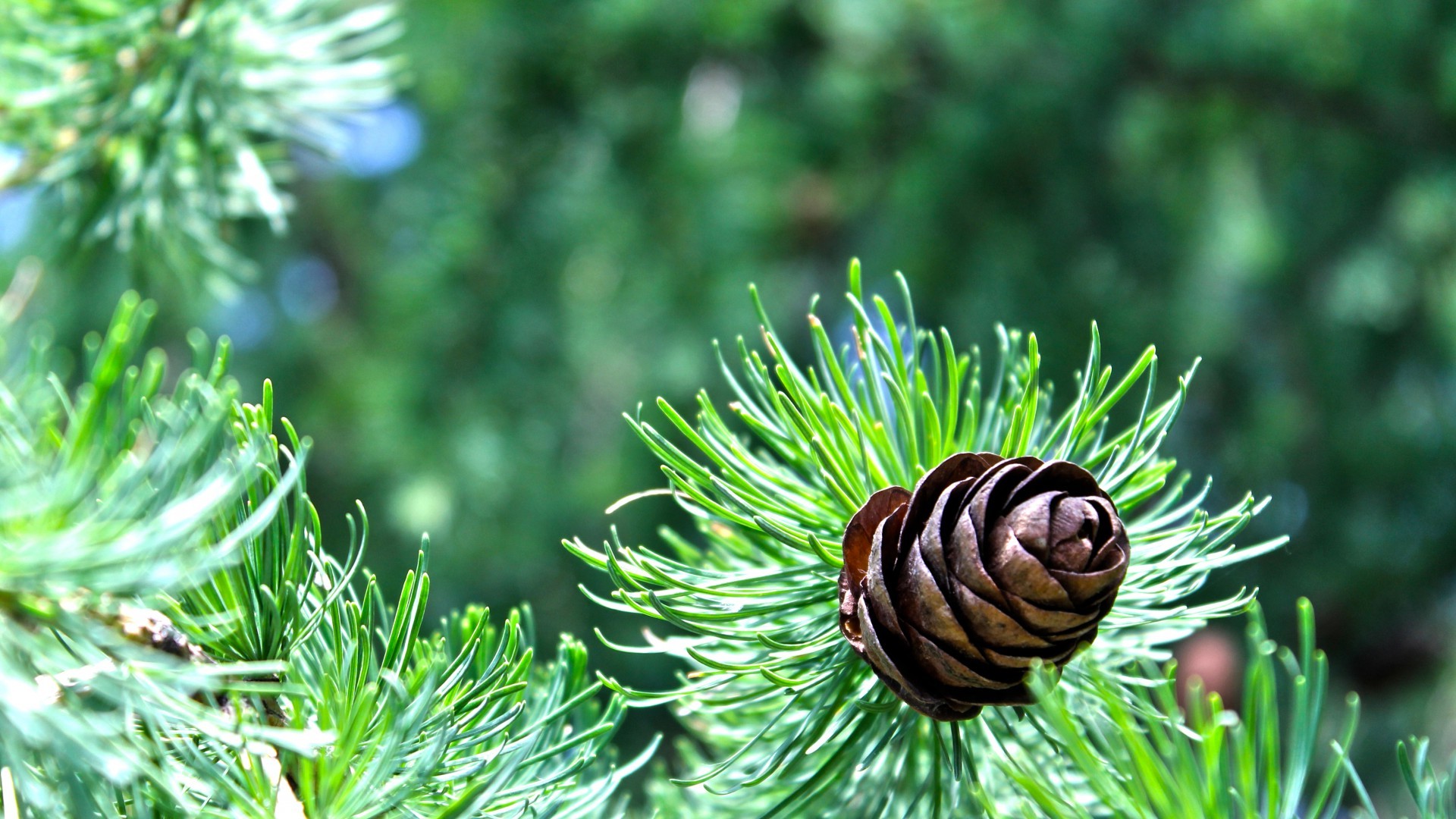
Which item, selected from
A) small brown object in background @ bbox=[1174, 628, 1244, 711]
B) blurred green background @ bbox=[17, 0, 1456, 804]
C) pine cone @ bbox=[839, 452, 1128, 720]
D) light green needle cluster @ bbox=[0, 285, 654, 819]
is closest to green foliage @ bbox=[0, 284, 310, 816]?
light green needle cluster @ bbox=[0, 285, 654, 819]

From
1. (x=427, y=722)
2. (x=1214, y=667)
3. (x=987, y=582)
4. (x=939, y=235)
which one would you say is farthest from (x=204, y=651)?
(x=1214, y=667)

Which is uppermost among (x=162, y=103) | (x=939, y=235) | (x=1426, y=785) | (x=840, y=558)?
A: (x=939, y=235)

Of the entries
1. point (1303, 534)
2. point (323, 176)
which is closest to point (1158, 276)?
point (1303, 534)

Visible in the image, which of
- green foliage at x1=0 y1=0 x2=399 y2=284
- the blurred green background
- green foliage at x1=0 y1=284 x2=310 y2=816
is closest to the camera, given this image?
green foliage at x1=0 y1=284 x2=310 y2=816

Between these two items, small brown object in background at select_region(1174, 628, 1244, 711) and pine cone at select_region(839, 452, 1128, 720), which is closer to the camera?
pine cone at select_region(839, 452, 1128, 720)

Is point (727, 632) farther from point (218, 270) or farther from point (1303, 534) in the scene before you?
point (1303, 534)

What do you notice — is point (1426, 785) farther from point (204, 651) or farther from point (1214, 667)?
point (1214, 667)

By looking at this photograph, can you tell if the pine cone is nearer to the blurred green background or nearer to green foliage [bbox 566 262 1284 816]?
green foliage [bbox 566 262 1284 816]
